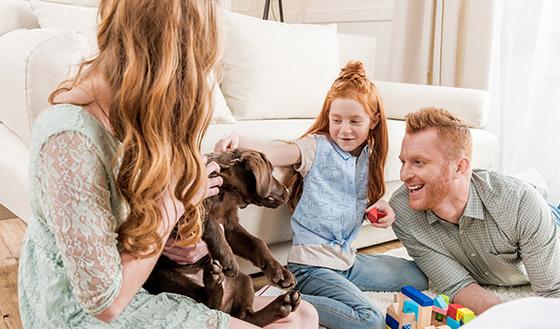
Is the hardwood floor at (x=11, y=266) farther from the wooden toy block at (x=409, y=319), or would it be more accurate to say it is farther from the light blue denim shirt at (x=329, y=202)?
the wooden toy block at (x=409, y=319)

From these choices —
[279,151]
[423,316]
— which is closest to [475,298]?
[423,316]

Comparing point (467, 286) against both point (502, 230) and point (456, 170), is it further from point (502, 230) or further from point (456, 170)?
point (456, 170)

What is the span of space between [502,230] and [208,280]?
3.36ft

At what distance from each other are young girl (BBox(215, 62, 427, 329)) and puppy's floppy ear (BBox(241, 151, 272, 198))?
348 mm

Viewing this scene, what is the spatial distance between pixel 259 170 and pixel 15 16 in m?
1.22

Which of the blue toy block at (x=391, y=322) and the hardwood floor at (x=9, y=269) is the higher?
the blue toy block at (x=391, y=322)

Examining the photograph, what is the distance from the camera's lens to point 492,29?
9.36 feet

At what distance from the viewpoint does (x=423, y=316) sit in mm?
1433

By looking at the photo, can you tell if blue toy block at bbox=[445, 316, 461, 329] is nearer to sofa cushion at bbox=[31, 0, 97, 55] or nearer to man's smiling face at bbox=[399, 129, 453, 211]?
man's smiling face at bbox=[399, 129, 453, 211]

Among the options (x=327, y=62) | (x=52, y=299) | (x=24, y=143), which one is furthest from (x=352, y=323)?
(x=327, y=62)

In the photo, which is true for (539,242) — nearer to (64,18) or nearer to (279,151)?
(279,151)

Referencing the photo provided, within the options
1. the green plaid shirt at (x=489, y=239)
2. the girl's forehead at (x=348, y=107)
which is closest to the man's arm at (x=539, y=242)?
the green plaid shirt at (x=489, y=239)

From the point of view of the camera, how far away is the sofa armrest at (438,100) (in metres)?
2.42

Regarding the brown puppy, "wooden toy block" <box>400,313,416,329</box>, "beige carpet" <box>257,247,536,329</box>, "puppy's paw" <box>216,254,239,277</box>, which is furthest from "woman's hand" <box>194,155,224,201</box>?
"beige carpet" <box>257,247,536,329</box>
